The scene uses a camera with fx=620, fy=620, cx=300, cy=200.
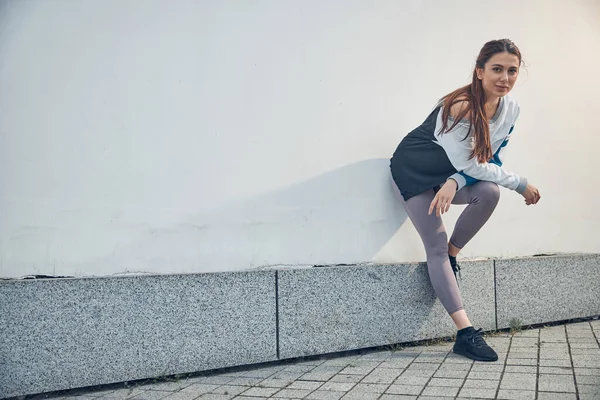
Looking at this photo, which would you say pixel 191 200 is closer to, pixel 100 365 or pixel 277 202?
pixel 277 202

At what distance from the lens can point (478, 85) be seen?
151 inches

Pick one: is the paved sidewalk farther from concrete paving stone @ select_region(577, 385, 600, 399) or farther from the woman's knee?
the woman's knee

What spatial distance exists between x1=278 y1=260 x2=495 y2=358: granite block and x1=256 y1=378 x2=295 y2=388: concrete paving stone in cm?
36

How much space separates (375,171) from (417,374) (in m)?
1.44

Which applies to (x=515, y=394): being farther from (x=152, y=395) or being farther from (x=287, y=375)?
(x=152, y=395)

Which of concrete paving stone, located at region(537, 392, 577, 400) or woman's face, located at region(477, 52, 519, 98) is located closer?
concrete paving stone, located at region(537, 392, 577, 400)

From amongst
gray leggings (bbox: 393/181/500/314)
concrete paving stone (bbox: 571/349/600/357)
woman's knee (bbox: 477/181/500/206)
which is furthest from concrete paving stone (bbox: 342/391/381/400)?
woman's knee (bbox: 477/181/500/206)

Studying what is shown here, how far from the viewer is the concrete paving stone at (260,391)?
10.4ft

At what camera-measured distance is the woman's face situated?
376 cm

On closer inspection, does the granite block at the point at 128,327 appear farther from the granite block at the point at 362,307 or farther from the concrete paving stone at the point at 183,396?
the concrete paving stone at the point at 183,396

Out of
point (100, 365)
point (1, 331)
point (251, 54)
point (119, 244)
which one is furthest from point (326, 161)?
point (1, 331)

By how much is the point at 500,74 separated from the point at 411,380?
189 cm

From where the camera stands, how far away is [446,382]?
3236 mm

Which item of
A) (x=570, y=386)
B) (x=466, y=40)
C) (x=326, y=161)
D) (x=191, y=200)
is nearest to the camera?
(x=570, y=386)
